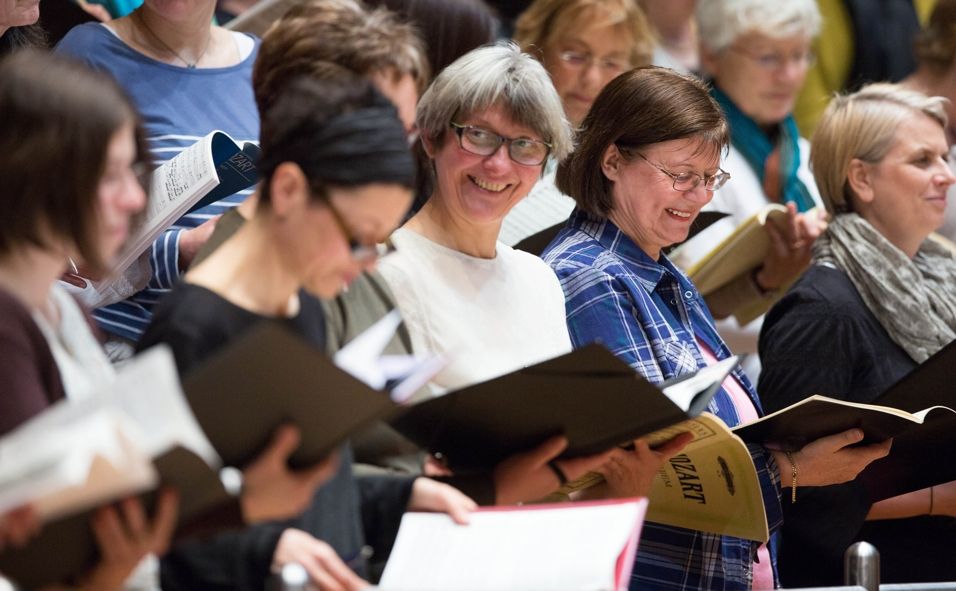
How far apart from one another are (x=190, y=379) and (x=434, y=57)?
2.13 meters

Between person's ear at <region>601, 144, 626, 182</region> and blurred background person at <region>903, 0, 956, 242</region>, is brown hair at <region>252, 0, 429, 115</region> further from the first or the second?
blurred background person at <region>903, 0, 956, 242</region>

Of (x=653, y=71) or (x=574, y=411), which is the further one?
(x=653, y=71)

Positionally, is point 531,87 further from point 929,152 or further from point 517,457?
point 929,152

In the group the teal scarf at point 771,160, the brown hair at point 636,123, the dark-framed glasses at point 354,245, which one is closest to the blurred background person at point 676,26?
the teal scarf at point 771,160

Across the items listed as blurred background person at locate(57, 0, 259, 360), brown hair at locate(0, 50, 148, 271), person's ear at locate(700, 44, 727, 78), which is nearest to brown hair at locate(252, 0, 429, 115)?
blurred background person at locate(57, 0, 259, 360)

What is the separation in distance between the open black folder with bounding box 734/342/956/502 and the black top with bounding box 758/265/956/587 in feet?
0.62

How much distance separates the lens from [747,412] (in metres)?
3.00

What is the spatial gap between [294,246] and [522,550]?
1.77 feet

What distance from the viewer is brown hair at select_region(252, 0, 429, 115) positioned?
247 centimetres

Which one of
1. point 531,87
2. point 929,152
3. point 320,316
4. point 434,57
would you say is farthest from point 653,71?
point 320,316

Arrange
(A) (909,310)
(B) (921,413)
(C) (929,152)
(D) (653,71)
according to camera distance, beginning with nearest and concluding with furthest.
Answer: (B) (921,413) → (D) (653,71) → (A) (909,310) → (C) (929,152)

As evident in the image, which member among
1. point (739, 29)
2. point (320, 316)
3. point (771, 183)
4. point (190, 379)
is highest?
point (190, 379)

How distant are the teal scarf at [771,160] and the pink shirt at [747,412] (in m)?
1.40

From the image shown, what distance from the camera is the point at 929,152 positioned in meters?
3.72
